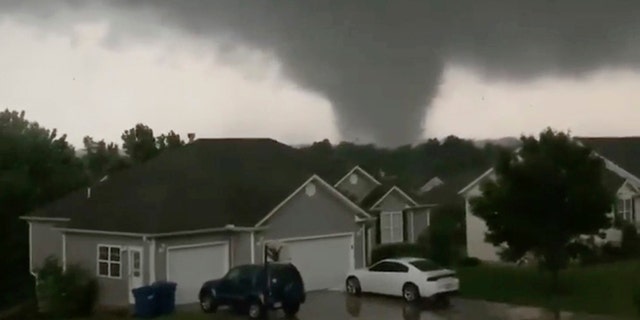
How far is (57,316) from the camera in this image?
34.7 m

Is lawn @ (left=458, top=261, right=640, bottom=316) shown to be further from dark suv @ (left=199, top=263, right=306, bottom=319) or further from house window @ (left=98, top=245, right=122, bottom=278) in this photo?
house window @ (left=98, top=245, right=122, bottom=278)

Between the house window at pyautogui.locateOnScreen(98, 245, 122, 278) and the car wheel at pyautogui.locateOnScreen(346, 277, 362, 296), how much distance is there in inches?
311

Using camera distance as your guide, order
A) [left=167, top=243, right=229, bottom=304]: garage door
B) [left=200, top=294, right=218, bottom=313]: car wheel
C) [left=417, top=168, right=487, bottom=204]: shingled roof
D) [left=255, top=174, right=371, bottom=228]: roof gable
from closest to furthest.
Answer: [left=200, top=294, right=218, bottom=313]: car wheel < [left=167, top=243, right=229, bottom=304]: garage door < [left=255, top=174, right=371, bottom=228]: roof gable < [left=417, top=168, right=487, bottom=204]: shingled roof

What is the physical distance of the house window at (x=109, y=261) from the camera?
35688 mm

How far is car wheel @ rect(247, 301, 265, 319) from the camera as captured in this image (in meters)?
30.1

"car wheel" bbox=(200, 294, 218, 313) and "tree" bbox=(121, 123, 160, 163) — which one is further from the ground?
"tree" bbox=(121, 123, 160, 163)

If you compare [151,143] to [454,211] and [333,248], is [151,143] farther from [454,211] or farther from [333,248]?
[333,248]

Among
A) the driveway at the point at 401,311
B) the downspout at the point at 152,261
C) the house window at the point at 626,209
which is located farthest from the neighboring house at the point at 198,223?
the house window at the point at 626,209

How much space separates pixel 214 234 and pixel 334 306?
5.68m

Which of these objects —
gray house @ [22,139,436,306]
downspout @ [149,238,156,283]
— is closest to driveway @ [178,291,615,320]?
downspout @ [149,238,156,283]

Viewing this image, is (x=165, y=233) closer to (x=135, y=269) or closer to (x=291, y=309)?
(x=135, y=269)

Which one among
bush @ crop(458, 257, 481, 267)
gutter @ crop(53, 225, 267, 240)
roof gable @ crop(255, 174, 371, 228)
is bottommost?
bush @ crop(458, 257, 481, 267)

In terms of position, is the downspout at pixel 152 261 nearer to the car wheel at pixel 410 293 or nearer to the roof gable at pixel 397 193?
the car wheel at pixel 410 293

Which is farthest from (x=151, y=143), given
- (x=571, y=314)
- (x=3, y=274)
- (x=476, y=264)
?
(x=571, y=314)
